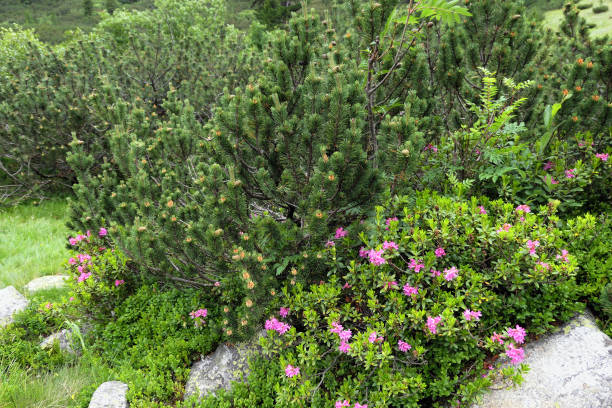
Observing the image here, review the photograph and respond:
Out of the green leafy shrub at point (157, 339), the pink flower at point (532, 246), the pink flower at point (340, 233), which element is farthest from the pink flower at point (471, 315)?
the green leafy shrub at point (157, 339)

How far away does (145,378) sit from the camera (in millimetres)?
3148

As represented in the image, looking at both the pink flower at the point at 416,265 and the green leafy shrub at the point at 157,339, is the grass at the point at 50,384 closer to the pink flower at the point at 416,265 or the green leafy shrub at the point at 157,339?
the green leafy shrub at the point at 157,339

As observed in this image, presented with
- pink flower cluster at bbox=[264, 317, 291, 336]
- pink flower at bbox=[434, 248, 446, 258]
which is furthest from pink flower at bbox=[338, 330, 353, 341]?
pink flower at bbox=[434, 248, 446, 258]

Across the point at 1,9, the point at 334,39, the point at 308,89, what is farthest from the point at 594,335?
the point at 1,9

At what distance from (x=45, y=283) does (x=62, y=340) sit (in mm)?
1814

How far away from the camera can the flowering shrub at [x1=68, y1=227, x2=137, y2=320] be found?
379cm

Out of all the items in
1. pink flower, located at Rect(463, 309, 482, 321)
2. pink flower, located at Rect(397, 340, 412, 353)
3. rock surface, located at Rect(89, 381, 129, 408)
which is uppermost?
pink flower, located at Rect(463, 309, 482, 321)

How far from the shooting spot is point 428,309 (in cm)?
263

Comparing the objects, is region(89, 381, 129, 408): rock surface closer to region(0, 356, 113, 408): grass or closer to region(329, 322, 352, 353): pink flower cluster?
region(0, 356, 113, 408): grass

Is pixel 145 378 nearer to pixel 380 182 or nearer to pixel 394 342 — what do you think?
pixel 394 342

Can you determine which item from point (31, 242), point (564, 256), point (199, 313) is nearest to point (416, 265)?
point (564, 256)

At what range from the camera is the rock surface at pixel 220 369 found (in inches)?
124

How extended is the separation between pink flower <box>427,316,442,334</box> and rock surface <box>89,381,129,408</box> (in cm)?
266

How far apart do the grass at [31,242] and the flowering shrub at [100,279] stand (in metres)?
0.84
